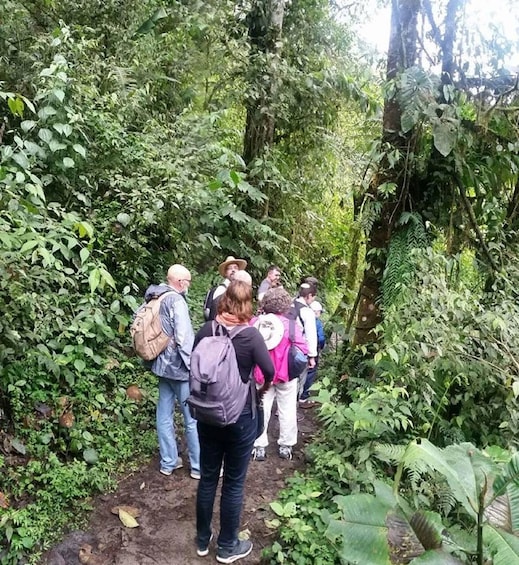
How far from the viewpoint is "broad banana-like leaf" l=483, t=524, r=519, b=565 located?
1.81 meters

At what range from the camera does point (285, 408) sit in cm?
463

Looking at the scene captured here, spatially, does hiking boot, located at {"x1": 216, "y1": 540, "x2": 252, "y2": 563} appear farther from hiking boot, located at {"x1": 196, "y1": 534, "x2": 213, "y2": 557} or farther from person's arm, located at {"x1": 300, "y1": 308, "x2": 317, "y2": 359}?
person's arm, located at {"x1": 300, "y1": 308, "x2": 317, "y2": 359}

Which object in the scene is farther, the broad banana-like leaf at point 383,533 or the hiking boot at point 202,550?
the hiking boot at point 202,550

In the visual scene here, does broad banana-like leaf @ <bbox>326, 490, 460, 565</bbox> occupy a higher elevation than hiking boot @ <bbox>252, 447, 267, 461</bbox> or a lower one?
higher

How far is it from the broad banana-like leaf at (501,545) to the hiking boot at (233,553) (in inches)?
76.1

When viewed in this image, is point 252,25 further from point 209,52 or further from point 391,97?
point 391,97

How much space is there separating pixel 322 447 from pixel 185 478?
4.18 feet

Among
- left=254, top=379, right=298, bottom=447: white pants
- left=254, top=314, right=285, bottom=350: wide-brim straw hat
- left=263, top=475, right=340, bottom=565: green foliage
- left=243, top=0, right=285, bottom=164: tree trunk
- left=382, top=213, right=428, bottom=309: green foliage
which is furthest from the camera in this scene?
left=243, top=0, right=285, bottom=164: tree trunk

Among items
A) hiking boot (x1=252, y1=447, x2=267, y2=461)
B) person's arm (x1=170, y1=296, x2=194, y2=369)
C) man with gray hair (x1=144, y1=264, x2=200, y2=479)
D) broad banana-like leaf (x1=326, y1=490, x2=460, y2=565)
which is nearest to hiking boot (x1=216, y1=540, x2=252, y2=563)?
man with gray hair (x1=144, y1=264, x2=200, y2=479)

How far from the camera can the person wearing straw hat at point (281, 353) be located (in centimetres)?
420

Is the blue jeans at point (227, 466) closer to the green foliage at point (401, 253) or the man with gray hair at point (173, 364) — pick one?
the man with gray hair at point (173, 364)

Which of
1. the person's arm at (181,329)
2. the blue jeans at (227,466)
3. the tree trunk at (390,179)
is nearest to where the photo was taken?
the blue jeans at (227,466)

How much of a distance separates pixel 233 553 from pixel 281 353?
168 cm

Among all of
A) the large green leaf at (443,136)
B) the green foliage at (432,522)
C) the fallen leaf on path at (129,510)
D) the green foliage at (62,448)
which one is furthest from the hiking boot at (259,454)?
the large green leaf at (443,136)
